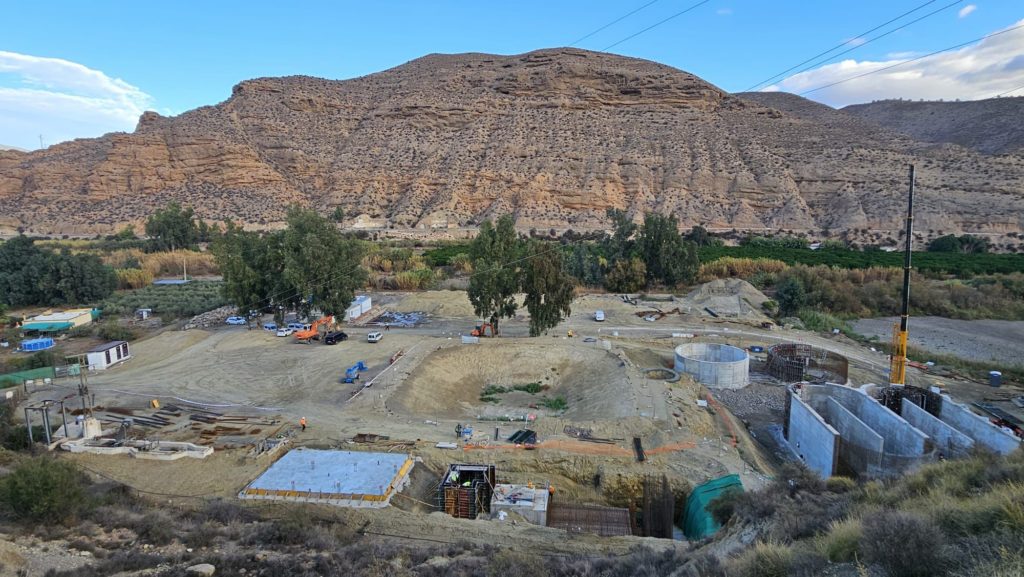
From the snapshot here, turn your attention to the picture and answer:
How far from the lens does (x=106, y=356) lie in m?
25.2

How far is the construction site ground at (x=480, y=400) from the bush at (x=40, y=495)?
2589 mm

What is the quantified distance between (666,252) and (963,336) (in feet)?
67.2

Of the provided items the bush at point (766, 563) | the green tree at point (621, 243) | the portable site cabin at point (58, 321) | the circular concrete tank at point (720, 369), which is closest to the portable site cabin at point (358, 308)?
the portable site cabin at point (58, 321)

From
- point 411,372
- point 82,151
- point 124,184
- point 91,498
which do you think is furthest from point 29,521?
point 82,151

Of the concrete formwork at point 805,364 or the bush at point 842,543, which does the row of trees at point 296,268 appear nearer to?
the concrete formwork at point 805,364

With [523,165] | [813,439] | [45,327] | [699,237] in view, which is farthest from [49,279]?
[523,165]

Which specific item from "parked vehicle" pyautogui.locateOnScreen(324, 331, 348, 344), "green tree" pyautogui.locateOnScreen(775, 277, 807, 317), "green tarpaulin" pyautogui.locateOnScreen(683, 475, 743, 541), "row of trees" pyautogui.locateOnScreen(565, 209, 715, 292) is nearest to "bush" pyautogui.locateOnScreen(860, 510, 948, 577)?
"green tarpaulin" pyautogui.locateOnScreen(683, 475, 743, 541)

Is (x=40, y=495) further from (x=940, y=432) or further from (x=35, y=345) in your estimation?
(x=35, y=345)

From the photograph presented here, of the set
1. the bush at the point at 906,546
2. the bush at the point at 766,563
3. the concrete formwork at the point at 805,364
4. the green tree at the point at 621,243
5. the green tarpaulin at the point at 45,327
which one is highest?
the green tree at the point at 621,243

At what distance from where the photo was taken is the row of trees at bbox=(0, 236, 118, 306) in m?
38.6

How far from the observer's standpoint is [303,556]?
945cm

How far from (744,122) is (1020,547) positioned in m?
111

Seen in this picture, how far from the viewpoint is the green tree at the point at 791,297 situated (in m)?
39.1

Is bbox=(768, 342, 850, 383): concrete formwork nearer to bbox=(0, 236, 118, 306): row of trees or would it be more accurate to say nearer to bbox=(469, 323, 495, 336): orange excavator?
bbox=(469, 323, 495, 336): orange excavator
